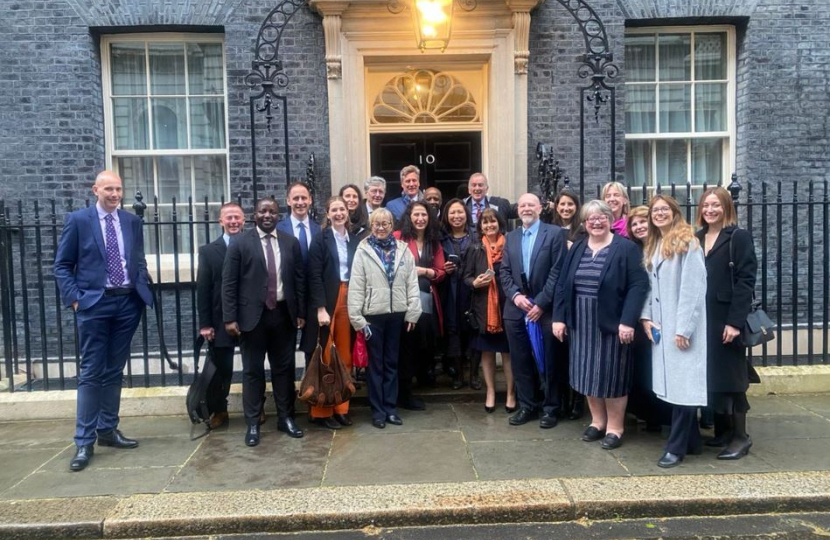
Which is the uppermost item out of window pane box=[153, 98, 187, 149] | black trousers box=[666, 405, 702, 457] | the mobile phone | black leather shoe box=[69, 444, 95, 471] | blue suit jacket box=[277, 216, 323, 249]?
window pane box=[153, 98, 187, 149]

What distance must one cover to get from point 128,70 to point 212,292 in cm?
397

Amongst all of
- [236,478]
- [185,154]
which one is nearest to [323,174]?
[185,154]

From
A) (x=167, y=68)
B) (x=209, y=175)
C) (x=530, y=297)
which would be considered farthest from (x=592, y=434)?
(x=167, y=68)

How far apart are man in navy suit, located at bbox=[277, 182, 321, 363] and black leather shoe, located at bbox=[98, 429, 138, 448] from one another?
1454 mm

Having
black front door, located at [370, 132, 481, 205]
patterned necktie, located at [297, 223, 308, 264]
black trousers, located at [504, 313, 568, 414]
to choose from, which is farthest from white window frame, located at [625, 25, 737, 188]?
patterned necktie, located at [297, 223, 308, 264]

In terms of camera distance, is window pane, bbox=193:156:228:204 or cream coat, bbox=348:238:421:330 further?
window pane, bbox=193:156:228:204

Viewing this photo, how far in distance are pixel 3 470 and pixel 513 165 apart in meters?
5.50

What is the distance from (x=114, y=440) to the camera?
5.00 meters

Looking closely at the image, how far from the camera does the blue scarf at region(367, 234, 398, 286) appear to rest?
518 centimetres

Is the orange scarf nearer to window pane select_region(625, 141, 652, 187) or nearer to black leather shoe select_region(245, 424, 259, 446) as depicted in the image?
black leather shoe select_region(245, 424, 259, 446)

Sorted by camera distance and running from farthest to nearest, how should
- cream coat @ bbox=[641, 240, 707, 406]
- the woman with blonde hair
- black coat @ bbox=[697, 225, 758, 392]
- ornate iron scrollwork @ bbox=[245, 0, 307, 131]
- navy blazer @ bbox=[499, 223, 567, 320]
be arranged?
ornate iron scrollwork @ bbox=[245, 0, 307, 131]
the woman with blonde hair
navy blazer @ bbox=[499, 223, 567, 320]
black coat @ bbox=[697, 225, 758, 392]
cream coat @ bbox=[641, 240, 707, 406]

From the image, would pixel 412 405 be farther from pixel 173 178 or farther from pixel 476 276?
pixel 173 178

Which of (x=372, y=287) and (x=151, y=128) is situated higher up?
(x=151, y=128)

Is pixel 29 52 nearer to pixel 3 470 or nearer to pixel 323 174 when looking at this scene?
pixel 323 174
